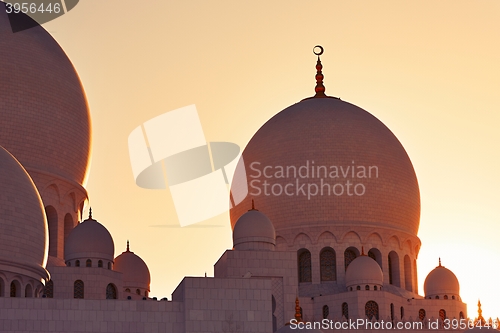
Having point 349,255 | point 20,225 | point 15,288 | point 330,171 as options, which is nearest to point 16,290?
point 15,288

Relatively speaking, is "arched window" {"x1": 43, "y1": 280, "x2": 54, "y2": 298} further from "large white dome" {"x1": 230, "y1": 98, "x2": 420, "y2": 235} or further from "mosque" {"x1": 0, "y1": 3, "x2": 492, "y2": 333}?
Result: "large white dome" {"x1": 230, "y1": 98, "x2": 420, "y2": 235}

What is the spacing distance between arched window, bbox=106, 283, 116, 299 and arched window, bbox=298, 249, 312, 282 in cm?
871

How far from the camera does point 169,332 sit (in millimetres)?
32094

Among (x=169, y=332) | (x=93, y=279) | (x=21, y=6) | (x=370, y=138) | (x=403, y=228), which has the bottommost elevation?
(x=169, y=332)

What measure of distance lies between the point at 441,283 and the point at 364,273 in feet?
11.7

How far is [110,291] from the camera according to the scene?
39.2 meters

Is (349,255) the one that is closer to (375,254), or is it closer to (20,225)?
(375,254)

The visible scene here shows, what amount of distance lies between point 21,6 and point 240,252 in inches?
475

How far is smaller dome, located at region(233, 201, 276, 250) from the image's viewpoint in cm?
4022

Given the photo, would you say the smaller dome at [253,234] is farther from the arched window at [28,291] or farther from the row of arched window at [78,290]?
the arched window at [28,291]

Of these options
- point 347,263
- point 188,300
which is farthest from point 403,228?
point 188,300

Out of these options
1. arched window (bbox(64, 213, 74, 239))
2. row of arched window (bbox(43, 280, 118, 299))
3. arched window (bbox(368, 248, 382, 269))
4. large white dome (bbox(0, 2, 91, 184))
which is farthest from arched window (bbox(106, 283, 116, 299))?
arched window (bbox(368, 248, 382, 269))

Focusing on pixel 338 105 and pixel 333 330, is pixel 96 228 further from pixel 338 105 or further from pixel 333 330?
pixel 338 105

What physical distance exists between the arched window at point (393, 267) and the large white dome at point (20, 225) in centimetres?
1632
